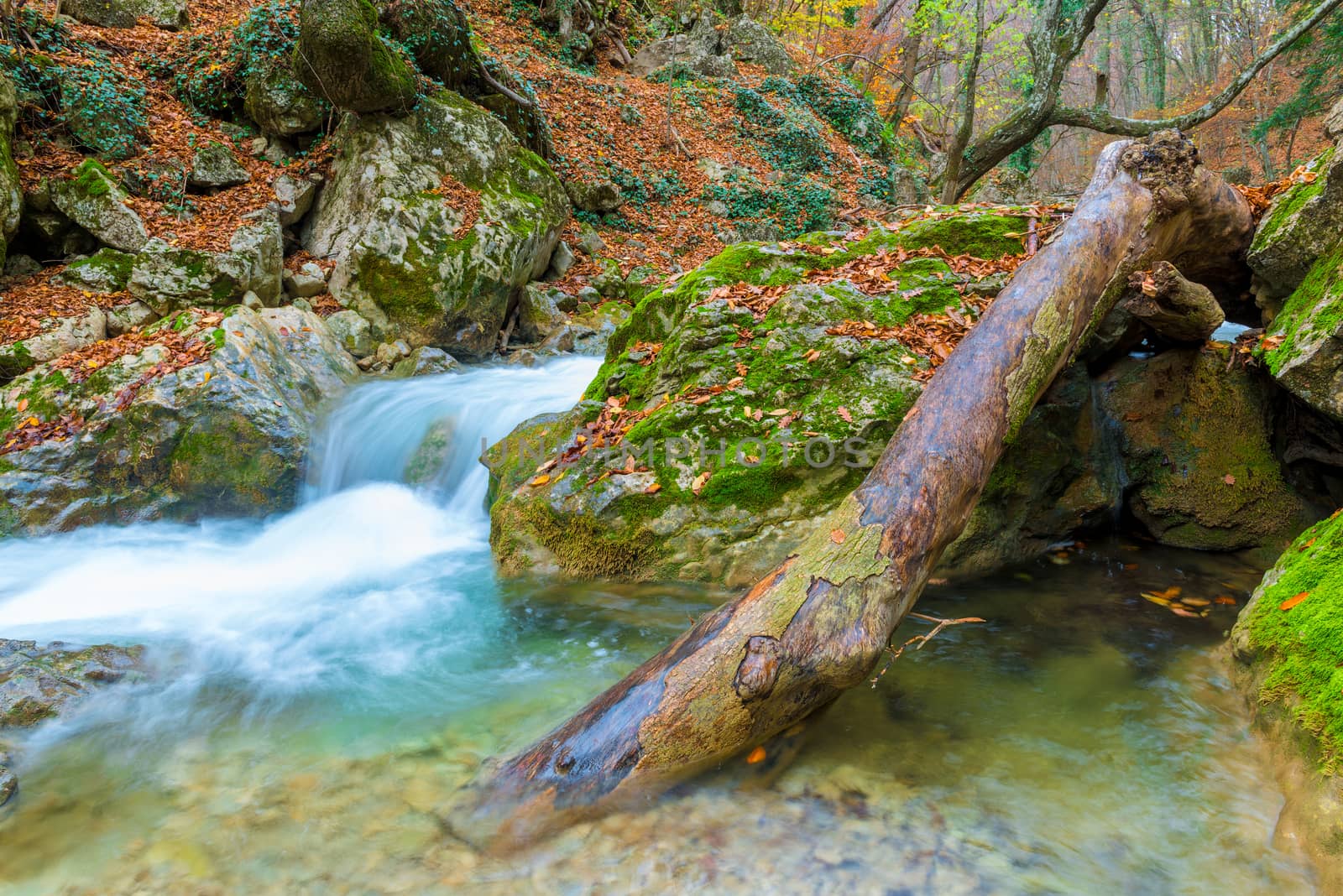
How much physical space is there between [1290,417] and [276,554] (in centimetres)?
773

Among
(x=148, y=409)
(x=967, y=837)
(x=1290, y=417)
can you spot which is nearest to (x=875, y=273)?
(x=1290, y=417)

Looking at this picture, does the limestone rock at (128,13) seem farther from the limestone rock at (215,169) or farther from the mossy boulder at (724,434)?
the mossy boulder at (724,434)

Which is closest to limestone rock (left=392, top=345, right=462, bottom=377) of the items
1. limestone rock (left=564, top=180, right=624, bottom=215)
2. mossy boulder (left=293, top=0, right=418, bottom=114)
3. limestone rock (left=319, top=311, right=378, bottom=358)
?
limestone rock (left=319, top=311, right=378, bottom=358)

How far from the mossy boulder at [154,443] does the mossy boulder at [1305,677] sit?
675 centimetres

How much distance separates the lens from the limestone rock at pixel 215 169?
8961 mm

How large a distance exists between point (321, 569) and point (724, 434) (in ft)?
10.9

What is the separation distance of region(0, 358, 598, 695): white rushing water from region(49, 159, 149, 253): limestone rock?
379cm

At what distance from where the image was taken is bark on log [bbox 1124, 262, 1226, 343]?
4.07 m

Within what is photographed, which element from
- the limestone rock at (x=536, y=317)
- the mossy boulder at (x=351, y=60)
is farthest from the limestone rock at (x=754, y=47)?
the limestone rock at (x=536, y=317)

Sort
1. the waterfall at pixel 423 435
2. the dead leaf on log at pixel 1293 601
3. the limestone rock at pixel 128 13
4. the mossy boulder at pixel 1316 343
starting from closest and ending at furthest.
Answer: the dead leaf on log at pixel 1293 601 → the mossy boulder at pixel 1316 343 → the waterfall at pixel 423 435 → the limestone rock at pixel 128 13

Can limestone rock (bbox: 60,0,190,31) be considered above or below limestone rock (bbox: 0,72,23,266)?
above

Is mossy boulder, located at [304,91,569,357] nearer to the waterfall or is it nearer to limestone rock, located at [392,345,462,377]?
limestone rock, located at [392,345,462,377]

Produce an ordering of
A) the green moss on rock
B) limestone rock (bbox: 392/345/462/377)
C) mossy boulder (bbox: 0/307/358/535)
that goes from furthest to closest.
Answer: limestone rock (bbox: 392/345/462/377)
mossy boulder (bbox: 0/307/358/535)
the green moss on rock

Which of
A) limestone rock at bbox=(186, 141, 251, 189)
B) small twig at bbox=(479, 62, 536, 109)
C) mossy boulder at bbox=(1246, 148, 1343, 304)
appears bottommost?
mossy boulder at bbox=(1246, 148, 1343, 304)
